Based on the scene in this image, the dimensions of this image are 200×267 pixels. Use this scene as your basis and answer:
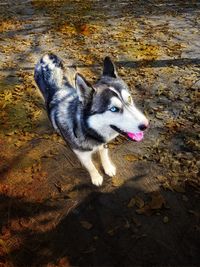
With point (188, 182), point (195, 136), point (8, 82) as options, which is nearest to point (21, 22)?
point (8, 82)

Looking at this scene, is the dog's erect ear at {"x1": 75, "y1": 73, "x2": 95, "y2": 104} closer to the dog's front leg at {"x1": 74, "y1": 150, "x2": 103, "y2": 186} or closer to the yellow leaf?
the dog's front leg at {"x1": 74, "y1": 150, "x2": 103, "y2": 186}

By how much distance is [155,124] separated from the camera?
5.81 m

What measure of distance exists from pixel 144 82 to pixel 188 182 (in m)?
3.22

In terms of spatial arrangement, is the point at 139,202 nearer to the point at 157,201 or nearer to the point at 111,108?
the point at 157,201

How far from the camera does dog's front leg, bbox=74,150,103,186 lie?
4.49 meters

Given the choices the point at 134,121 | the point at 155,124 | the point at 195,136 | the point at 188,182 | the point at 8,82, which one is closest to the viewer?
the point at 134,121

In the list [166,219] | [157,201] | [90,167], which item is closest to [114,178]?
[90,167]

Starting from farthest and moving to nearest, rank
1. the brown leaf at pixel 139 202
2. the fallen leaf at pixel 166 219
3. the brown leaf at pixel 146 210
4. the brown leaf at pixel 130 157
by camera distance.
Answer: the brown leaf at pixel 130 157 < the brown leaf at pixel 139 202 < the brown leaf at pixel 146 210 < the fallen leaf at pixel 166 219

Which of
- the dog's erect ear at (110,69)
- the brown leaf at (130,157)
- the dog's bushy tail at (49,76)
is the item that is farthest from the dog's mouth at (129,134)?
the dog's bushy tail at (49,76)

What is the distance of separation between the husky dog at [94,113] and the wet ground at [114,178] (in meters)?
0.51

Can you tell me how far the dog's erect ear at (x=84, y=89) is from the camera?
3.63 m

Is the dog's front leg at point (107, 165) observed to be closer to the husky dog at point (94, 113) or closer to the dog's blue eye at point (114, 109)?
the husky dog at point (94, 113)

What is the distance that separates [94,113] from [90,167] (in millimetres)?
1085

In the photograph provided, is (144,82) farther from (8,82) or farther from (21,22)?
(21,22)
